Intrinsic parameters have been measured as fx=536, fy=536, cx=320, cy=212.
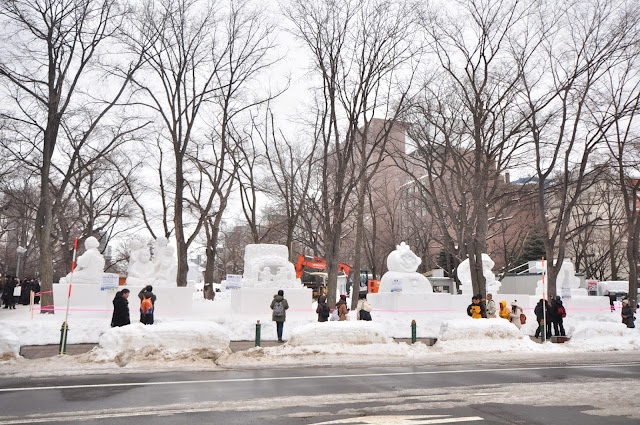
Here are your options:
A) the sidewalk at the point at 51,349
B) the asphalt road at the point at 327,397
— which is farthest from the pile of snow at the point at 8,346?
the asphalt road at the point at 327,397

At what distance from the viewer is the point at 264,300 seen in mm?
21422

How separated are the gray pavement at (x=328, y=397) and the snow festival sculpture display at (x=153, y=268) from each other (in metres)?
12.4

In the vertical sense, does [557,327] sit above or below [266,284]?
below

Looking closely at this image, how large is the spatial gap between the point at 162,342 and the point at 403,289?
12.7m

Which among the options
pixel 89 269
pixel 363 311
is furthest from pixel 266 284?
pixel 363 311

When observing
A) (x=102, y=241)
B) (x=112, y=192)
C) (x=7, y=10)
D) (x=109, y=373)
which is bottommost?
(x=109, y=373)

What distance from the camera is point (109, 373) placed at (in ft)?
31.7

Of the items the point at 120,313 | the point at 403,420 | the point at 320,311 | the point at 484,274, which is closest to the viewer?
the point at 403,420

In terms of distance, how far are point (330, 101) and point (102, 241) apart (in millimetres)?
30941

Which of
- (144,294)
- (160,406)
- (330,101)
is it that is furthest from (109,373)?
(330,101)

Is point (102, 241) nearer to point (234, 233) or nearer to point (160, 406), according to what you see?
point (234, 233)

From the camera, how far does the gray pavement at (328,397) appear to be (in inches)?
246

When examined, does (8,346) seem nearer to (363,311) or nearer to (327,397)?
(327,397)

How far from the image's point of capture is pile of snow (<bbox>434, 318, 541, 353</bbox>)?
13.9m
